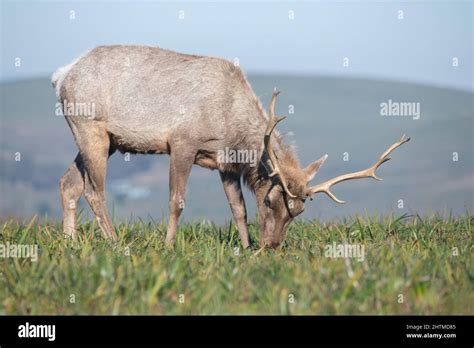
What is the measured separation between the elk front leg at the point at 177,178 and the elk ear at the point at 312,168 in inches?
57.6

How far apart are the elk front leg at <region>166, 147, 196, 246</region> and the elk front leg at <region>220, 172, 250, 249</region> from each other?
70 cm

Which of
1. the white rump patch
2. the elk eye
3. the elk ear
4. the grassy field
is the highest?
the white rump patch

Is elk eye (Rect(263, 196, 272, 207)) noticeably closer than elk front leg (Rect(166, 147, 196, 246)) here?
A: Yes

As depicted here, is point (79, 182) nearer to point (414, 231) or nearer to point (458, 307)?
point (414, 231)

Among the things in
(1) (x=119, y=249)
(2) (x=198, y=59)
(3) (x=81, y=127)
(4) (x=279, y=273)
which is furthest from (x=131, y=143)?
(4) (x=279, y=273)

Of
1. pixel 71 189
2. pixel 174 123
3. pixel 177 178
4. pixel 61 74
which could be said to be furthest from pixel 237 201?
pixel 61 74

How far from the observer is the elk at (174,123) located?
35.0 ft

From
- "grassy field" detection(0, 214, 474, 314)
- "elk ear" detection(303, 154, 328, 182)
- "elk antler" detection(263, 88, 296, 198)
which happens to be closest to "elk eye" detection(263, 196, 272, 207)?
"elk antler" detection(263, 88, 296, 198)

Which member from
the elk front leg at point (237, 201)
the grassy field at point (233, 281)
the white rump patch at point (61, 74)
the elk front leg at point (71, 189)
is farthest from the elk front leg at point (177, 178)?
the white rump patch at point (61, 74)

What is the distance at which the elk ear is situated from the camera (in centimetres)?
1038

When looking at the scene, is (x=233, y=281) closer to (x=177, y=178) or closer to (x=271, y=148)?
(x=271, y=148)

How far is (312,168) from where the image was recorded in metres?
10.5

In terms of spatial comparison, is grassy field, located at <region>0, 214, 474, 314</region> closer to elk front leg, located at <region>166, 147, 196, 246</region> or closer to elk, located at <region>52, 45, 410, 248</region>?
elk front leg, located at <region>166, 147, 196, 246</region>

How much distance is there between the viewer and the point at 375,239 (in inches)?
401
